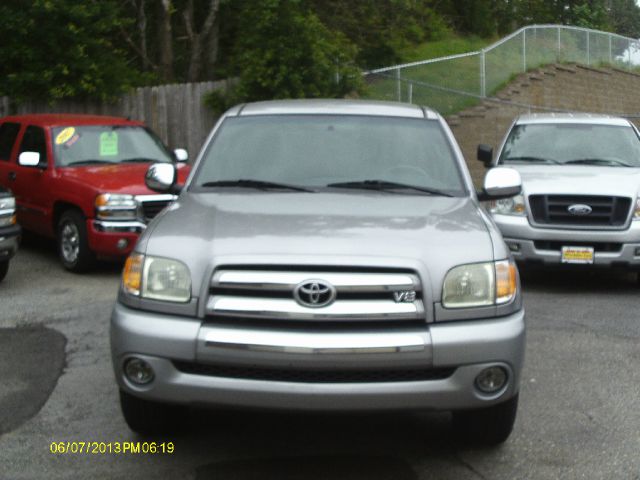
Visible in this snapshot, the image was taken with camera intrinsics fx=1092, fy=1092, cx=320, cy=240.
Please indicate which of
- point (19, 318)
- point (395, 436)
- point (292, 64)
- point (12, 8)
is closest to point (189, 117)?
point (292, 64)

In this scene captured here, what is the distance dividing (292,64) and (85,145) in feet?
21.0

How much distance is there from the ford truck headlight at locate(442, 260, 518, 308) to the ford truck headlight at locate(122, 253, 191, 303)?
1.20m

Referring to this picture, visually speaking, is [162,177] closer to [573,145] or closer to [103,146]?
[103,146]

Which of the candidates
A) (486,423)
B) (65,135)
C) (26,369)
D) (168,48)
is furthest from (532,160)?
(168,48)

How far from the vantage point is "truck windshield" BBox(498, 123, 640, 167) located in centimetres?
1188

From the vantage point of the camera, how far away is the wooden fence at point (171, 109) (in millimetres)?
19062

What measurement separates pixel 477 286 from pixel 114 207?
6.88 m

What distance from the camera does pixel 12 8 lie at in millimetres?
18109

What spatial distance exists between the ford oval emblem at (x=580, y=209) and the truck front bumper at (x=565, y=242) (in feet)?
0.58

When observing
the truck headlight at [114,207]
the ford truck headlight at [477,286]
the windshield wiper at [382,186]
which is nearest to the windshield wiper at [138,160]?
the truck headlight at [114,207]

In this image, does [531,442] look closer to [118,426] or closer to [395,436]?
[395,436]

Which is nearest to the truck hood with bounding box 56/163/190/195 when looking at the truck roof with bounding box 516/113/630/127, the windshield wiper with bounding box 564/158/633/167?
the truck roof with bounding box 516/113/630/127

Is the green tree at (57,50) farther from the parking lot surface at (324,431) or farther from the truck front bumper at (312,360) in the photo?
the truck front bumper at (312,360)

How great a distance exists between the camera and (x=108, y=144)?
499 inches
